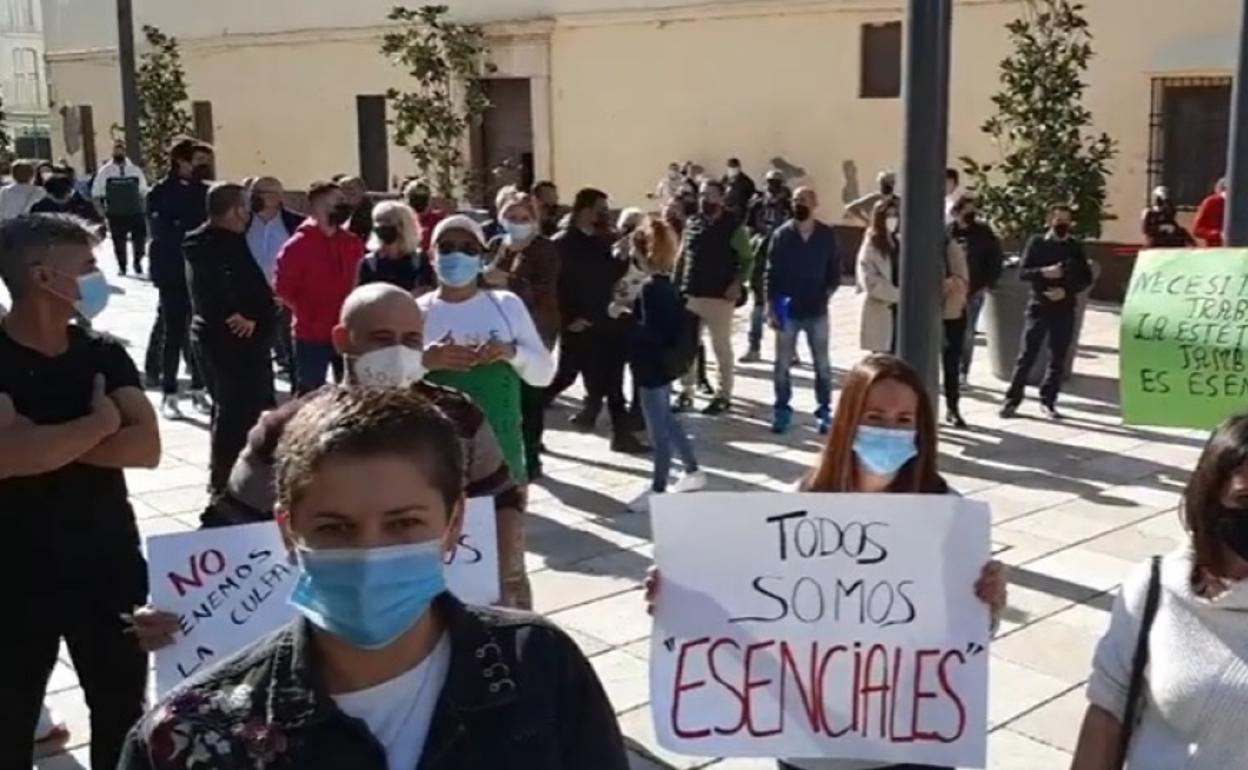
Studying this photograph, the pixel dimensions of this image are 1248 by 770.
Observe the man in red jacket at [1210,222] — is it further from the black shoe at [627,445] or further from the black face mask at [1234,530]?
the black face mask at [1234,530]

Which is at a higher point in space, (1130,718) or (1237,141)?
(1237,141)

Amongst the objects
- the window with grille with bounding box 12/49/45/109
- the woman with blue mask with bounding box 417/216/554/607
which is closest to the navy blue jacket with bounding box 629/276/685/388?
the woman with blue mask with bounding box 417/216/554/607

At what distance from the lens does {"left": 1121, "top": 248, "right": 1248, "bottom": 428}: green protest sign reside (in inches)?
179

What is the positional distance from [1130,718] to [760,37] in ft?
61.2

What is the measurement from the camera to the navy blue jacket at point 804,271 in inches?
383

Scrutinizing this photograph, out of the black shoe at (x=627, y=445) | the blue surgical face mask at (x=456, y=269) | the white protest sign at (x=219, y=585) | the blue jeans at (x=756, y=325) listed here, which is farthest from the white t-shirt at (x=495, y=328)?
A: the blue jeans at (x=756, y=325)

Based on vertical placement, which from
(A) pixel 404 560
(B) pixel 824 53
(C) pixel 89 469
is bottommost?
(C) pixel 89 469

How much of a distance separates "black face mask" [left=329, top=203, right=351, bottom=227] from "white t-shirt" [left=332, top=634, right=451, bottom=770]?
7.04 meters

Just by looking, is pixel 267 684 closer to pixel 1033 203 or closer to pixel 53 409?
pixel 53 409

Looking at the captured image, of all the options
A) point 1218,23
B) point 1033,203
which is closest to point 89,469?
point 1033,203

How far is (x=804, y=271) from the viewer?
972cm

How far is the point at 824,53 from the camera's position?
64.4ft

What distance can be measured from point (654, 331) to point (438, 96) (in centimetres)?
1353

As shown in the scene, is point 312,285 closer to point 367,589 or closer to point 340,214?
point 340,214
